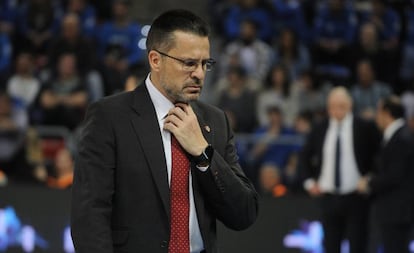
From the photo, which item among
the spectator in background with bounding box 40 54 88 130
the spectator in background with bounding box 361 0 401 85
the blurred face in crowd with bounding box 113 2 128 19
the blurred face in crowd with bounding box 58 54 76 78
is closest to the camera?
the spectator in background with bounding box 40 54 88 130

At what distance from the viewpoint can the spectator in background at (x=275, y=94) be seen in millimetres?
13367

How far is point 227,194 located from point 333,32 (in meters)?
11.5

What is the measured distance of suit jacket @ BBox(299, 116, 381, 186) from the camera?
979cm

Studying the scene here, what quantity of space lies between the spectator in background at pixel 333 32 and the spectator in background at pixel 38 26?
4112 millimetres

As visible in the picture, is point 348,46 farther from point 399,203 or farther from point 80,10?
Answer: point 399,203

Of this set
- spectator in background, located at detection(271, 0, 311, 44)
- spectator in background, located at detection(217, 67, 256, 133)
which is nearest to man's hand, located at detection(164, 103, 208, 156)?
spectator in background, located at detection(217, 67, 256, 133)

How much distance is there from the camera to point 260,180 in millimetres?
11898

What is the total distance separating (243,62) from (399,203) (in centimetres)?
530

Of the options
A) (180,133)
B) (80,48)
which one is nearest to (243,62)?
(80,48)

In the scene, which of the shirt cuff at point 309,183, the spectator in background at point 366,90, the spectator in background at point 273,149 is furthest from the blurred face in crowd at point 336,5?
the shirt cuff at point 309,183

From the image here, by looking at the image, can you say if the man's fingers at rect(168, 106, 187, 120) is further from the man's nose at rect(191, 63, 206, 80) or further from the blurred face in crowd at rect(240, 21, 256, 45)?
the blurred face in crowd at rect(240, 21, 256, 45)

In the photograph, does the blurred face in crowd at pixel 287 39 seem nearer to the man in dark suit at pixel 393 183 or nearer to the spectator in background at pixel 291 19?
the spectator in background at pixel 291 19

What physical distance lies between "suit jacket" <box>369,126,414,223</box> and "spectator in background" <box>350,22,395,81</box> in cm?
491

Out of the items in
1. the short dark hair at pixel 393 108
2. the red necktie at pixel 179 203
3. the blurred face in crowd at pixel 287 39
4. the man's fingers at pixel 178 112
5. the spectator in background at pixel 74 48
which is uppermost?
the blurred face in crowd at pixel 287 39
